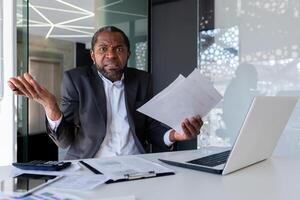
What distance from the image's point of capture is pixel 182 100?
1.21 m

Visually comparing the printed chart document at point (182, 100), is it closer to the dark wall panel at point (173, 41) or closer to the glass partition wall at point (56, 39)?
the dark wall panel at point (173, 41)

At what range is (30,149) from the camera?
2.70 metres

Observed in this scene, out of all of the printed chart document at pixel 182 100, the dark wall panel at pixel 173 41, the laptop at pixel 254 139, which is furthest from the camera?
the dark wall panel at pixel 173 41

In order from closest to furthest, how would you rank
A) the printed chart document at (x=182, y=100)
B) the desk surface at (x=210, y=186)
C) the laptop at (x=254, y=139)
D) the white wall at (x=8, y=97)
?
the desk surface at (x=210, y=186)
the laptop at (x=254, y=139)
the printed chart document at (x=182, y=100)
the white wall at (x=8, y=97)

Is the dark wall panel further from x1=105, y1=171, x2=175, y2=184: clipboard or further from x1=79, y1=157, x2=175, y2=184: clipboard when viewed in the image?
x1=105, y1=171, x2=175, y2=184: clipboard

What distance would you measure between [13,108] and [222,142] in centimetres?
163

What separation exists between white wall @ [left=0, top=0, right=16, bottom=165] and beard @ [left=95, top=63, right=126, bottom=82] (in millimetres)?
1306

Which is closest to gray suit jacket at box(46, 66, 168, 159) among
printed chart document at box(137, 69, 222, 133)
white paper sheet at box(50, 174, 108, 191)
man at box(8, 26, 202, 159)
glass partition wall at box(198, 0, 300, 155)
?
man at box(8, 26, 202, 159)

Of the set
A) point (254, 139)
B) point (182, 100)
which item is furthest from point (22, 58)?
point (254, 139)

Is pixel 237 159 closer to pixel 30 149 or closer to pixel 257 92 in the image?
pixel 257 92

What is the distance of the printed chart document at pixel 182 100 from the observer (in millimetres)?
1177

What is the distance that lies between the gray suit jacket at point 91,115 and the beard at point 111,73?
0.10 ft

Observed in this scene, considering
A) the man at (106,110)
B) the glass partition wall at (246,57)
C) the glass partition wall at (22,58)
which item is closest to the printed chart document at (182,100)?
the man at (106,110)

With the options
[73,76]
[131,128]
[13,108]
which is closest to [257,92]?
[131,128]
